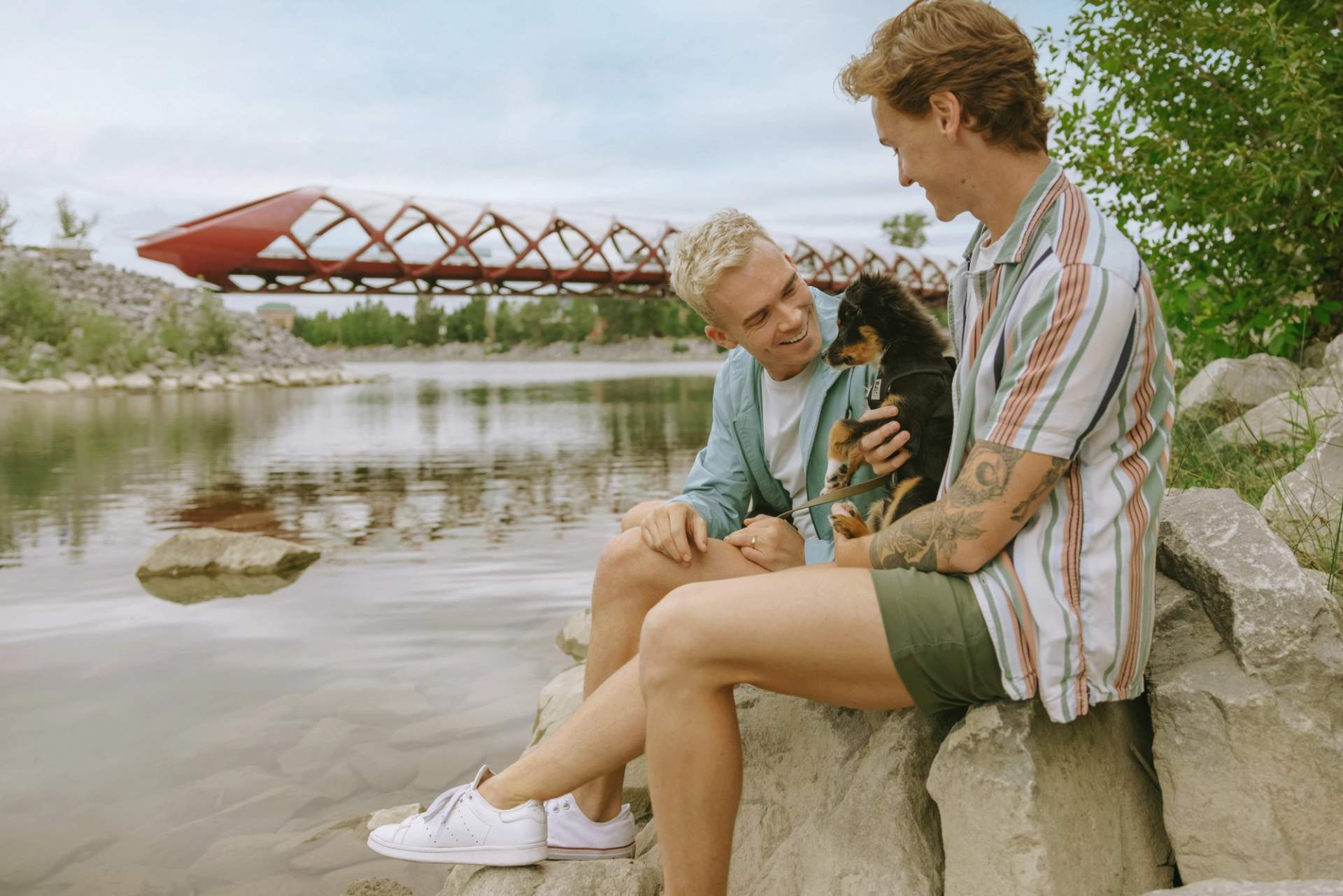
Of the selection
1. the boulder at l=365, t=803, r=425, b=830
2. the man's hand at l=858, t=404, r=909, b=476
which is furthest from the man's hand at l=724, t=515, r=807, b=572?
the boulder at l=365, t=803, r=425, b=830

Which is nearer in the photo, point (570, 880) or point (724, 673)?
point (724, 673)

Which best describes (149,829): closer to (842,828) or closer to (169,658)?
(169,658)

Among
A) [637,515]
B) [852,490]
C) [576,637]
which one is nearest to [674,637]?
[852,490]

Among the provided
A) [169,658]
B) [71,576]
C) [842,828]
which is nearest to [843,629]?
[842,828]

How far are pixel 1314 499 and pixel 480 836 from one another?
240 centimetres

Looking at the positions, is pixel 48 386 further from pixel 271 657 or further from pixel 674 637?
pixel 674 637

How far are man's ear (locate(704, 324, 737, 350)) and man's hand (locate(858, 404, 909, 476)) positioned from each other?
1.64 feet

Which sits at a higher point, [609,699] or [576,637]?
[609,699]

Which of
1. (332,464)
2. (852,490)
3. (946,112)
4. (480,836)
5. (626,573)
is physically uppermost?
(946,112)

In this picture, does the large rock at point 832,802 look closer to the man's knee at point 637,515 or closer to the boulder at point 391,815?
the man's knee at point 637,515

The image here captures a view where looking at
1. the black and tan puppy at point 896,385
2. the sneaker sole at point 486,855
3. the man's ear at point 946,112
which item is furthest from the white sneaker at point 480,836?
the man's ear at point 946,112

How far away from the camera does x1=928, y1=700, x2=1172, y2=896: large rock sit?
1713 millimetres

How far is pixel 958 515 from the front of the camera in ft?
5.42

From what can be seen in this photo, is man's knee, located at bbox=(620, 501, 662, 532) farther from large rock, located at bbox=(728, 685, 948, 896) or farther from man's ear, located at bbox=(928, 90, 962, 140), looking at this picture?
man's ear, located at bbox=(928, 90, 962, 140)
